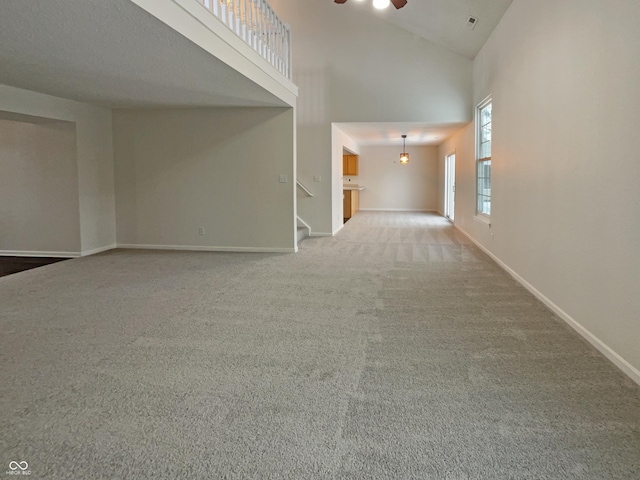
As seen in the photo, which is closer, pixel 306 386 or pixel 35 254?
pixel 306 386

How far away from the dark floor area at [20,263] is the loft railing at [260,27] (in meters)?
3.99

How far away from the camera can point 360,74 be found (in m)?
8.32

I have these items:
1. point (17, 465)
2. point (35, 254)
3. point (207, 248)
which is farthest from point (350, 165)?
point (17, 465)

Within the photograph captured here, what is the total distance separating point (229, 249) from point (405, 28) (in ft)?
15.8

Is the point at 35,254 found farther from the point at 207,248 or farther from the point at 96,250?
the point at 207,248

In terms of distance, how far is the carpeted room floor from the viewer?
189cm

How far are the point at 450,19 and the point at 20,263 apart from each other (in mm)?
7008

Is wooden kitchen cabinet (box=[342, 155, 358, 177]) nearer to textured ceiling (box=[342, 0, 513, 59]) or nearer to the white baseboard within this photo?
textured ceiling (box=[342, 0, 513, 59])

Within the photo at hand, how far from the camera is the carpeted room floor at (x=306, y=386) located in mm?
1894

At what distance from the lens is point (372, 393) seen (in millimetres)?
2469

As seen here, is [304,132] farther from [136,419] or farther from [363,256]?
[136,419]

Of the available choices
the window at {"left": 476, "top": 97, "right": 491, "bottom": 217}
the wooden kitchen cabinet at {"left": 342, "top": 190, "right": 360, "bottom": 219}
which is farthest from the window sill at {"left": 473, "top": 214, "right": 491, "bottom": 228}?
the wooden kitchen cabinet at {"left": 342, "top": 190, "right": 360, "bottom": 219}

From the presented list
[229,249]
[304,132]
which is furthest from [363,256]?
[304,132]

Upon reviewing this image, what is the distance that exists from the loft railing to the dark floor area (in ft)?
13.1
